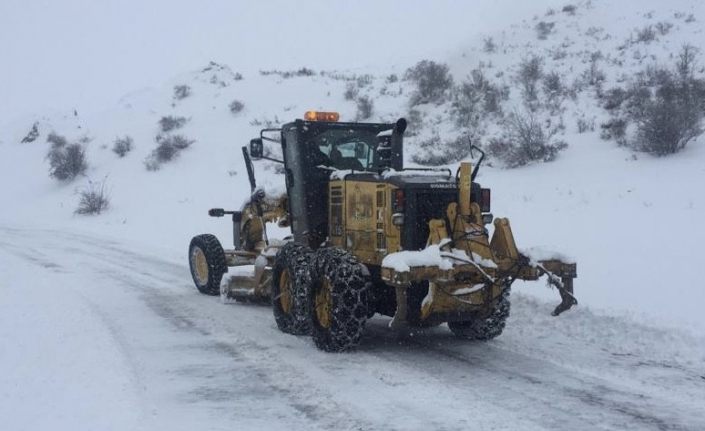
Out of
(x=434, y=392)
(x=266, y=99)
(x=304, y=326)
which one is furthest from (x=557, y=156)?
(x=266, y=99)

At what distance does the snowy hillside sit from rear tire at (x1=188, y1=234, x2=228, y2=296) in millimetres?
342

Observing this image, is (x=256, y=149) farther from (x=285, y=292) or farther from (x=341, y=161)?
(x=285, y=292)

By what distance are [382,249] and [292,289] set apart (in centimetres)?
109

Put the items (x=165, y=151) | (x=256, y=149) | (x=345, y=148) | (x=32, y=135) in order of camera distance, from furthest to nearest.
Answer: (x=32, y=135) → (x=165, y=151) → (x=256, y=149) → (x=345, y=148)

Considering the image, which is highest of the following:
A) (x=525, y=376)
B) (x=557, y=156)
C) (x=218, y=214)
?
(x=557, y=156)

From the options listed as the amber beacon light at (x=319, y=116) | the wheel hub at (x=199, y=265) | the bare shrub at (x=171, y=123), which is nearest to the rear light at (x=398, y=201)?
the amber beacon light at (x=319, y=116)

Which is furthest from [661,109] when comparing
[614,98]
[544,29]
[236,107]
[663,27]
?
[236,107]

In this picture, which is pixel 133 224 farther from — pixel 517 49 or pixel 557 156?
pixel 517 49

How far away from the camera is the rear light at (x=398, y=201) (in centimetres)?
674

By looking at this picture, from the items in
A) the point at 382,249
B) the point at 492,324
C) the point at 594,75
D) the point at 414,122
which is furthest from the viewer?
the point at 414,122

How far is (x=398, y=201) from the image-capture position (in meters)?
6.76

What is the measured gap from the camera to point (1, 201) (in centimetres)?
3016

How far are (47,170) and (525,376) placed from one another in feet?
104

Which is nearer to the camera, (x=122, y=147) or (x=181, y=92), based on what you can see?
(x=122, y=147)
